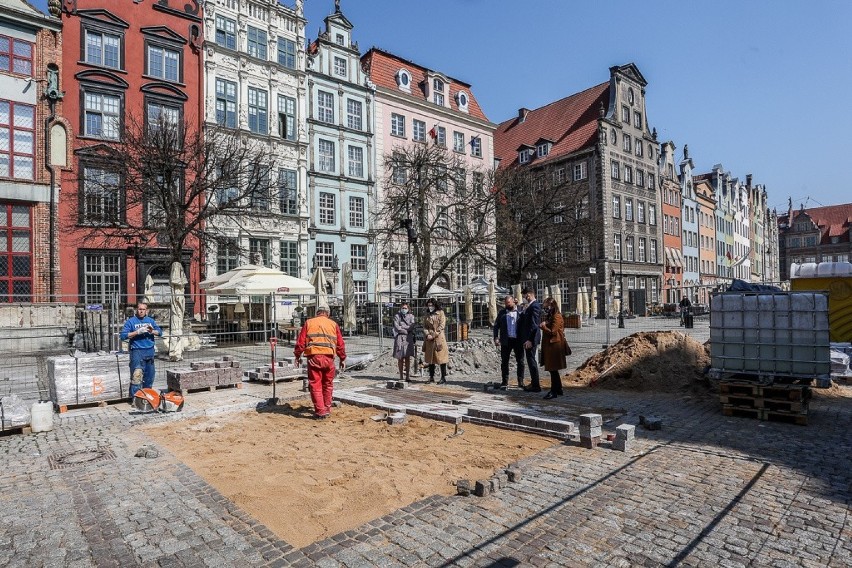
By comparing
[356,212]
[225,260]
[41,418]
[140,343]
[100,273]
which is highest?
[356,212]

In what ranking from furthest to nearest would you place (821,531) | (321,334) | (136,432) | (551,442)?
(321,334)
(136,432)
(551,442)
(821,531)

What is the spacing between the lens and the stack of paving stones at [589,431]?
22.6ft

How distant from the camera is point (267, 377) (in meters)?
12.9

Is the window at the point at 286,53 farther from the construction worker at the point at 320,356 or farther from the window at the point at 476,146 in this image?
the construction worker at the point at 320,356

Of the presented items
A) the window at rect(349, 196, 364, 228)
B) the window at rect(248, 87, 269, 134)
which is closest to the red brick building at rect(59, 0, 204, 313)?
the window at rect(248, 87, 269, 134)

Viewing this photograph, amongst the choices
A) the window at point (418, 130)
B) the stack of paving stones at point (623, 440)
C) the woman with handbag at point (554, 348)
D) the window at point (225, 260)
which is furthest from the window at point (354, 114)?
the stack of paving stones at point (623, 440)

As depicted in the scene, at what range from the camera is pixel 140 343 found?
10.4 m

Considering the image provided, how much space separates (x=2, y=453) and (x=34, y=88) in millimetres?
23438

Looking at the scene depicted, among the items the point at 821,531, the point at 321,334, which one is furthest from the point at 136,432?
the point at 821,531

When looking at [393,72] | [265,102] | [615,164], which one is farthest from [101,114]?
[615,164]

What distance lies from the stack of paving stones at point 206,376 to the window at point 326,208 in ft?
72.2

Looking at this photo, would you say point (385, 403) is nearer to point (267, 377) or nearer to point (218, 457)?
point (218, 457)

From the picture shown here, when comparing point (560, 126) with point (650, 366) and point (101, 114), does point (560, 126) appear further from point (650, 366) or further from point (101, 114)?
point (650, 366)

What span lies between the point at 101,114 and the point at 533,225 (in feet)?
77.3
